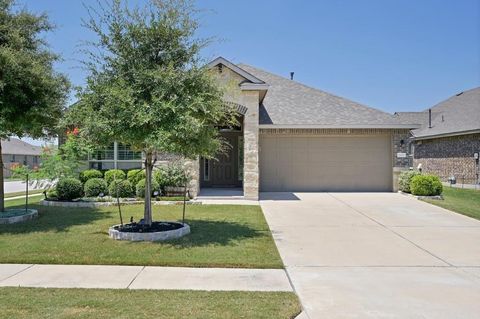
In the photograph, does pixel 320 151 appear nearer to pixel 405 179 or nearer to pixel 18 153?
pixel 405 179

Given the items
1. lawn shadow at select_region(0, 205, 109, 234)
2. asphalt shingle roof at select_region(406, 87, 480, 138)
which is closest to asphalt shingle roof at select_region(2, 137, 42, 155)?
lawn shadow at select_region(0, 205, 109, 234)

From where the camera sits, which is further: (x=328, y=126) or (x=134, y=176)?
(x=328, y=126)

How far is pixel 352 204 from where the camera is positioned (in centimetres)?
1309

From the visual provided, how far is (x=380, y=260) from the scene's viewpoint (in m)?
6.39

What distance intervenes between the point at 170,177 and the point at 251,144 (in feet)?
10.2

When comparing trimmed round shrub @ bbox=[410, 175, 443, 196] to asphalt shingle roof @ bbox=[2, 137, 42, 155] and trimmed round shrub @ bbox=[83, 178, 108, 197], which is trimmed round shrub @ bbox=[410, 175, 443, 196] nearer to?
trimmed round shrub @ bbox=[83, 178, 108, 197]

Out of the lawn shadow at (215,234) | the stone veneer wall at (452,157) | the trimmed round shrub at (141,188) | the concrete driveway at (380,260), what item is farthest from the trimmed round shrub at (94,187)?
the stone veneer wall at (452,157)

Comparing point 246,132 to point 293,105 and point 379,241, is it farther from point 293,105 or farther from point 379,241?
point 379,241

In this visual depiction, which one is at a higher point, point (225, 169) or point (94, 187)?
point (225, 169)

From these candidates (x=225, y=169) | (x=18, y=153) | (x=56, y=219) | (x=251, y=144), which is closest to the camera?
(x=56, y=219)

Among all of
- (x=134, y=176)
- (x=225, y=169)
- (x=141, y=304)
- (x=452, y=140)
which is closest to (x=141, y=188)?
(x=134, y=176)

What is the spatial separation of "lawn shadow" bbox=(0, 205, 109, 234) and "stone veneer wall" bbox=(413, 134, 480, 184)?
20885 millimetres

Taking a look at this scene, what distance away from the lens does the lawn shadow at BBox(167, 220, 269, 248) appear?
24.3 ft

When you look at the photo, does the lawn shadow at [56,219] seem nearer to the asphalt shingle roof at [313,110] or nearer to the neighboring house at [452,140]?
the asphalt shingle roof at [313,110]
